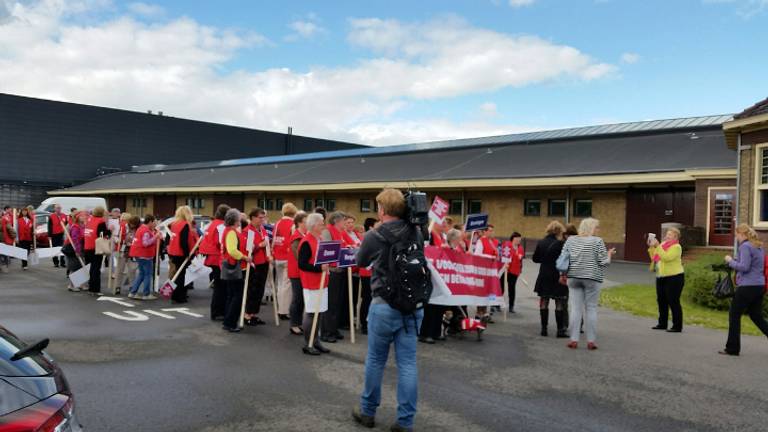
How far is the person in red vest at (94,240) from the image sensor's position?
12492 mm

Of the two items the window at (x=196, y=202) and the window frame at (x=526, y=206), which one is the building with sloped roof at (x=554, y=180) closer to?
the window frame at (x=526, y=206)

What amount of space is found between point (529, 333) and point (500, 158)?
22.1 metres

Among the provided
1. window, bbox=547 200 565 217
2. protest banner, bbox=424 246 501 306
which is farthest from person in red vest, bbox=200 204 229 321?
window, bbox=547 200 565 217


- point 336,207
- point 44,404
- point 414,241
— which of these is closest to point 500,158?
point 336,207

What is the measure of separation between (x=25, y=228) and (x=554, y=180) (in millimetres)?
19029

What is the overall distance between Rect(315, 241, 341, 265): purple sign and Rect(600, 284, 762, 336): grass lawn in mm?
7059

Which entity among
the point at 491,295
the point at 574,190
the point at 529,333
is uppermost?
the point at 574,190

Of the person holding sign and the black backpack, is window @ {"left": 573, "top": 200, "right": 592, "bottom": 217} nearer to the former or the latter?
the person holding sign

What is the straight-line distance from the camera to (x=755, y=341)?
9547 millimetres

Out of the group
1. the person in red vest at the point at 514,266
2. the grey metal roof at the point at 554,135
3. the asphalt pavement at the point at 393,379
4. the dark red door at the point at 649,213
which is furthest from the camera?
the grey metal roof at the point at 554,135

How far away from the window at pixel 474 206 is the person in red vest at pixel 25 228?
61.7 feet

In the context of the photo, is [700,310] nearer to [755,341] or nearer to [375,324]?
[755,341]

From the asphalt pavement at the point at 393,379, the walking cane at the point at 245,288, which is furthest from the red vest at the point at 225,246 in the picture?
→ the asphalt pavement at the point at 393,379

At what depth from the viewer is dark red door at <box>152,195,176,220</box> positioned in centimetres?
4847
